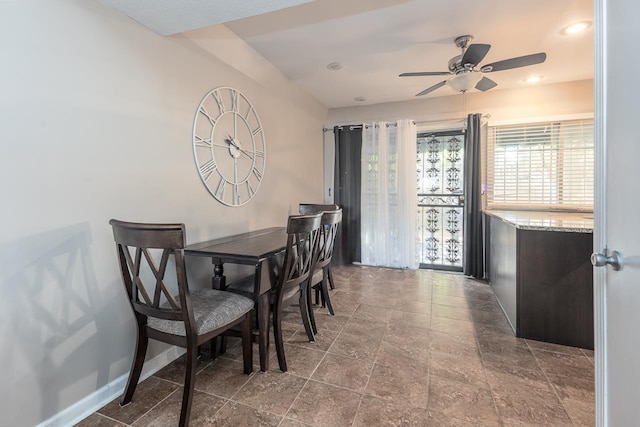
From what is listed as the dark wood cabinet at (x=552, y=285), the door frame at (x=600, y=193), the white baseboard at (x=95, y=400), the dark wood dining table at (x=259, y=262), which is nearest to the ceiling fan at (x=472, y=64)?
the dark wood cabinet at (x=552, y=285)

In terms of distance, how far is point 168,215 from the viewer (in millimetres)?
1969

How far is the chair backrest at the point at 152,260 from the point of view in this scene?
127cm

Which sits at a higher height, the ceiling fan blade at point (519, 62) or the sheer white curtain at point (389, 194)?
the ceiling fan blade at point (519, 62)

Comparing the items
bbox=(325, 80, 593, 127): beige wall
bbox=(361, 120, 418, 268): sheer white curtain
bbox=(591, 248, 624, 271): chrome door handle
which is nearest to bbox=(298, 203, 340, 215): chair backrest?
bbox=(361, 120, 418, 268): sheer white curtain

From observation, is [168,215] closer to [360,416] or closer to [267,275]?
[267,275]

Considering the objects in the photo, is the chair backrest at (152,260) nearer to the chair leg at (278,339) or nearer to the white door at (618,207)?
the chair leg at (278,339)

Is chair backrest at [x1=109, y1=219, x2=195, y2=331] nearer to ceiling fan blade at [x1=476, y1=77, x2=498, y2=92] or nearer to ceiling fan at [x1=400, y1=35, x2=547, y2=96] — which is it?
ceiling fan at [x1=400, y1=35, x2=547, y2=96]

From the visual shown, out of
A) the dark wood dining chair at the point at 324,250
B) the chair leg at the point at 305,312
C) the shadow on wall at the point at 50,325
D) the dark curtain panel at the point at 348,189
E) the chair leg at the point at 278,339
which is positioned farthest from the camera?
the dark curtain panel at the point at 348,189

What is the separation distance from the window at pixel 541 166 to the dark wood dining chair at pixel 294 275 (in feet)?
9.82

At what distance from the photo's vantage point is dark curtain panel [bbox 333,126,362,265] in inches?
175

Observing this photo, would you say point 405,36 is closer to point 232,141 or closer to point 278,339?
point 232,141

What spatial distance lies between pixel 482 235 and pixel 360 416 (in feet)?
10.4

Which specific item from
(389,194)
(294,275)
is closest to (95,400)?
(294,275)

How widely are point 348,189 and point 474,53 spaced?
258 cm
